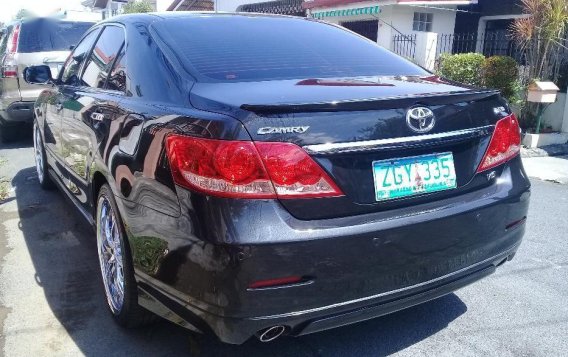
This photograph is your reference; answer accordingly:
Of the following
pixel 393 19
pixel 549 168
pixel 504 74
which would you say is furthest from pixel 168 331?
pixel 393 19

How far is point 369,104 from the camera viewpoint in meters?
2.18

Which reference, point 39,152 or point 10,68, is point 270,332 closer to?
point 39,152

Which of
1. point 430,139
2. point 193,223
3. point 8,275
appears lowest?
point 8,275

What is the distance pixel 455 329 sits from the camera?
9.43 ft

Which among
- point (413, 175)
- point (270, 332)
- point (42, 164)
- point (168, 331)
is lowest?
point (168, 331)

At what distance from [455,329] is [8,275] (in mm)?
2843

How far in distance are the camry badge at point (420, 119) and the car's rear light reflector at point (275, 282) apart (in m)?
0.79

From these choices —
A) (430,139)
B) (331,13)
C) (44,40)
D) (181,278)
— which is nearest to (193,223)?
(181,278)

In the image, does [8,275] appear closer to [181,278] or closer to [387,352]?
[181,278]

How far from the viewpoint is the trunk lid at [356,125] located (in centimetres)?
205

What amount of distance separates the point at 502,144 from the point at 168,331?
1946 mm

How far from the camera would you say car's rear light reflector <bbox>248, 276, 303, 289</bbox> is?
1.98 metres

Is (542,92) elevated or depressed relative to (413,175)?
depressed

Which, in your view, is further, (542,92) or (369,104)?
(542,92)
